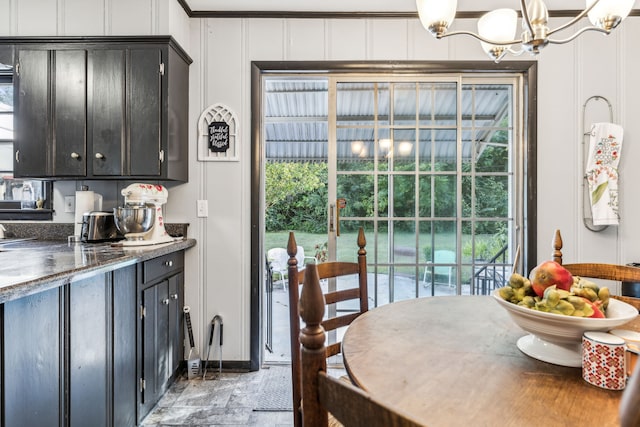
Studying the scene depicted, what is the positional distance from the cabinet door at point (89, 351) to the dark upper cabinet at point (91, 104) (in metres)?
0.95

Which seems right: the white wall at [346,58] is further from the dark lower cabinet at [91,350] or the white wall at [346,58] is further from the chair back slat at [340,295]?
the chair back slat at [340,295]

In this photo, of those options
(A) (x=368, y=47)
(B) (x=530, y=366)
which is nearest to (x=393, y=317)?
(B) (x=530, y=366)

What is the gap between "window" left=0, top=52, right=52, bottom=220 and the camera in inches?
94.0

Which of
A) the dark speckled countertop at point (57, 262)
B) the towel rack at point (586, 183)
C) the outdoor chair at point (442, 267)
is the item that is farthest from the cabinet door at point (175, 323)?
the towel rack at point (586, 183)

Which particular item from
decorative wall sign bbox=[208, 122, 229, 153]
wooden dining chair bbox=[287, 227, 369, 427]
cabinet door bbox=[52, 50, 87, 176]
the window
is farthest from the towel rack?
the window

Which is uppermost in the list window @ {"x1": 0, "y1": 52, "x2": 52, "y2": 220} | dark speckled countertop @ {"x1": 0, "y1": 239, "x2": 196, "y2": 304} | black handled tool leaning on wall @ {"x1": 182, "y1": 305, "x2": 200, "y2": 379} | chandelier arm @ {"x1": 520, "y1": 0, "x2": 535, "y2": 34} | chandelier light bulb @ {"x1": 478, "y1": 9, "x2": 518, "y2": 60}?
chandelier light bulb @ {"x1": 478, "y1": 9, "x2": 518, "y2": 60}

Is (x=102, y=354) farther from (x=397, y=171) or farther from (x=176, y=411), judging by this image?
(x=397, y=171)

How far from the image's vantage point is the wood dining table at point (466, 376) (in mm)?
638

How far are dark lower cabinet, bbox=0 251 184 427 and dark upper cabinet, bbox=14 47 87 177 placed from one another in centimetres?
100

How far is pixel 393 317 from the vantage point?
1.21m

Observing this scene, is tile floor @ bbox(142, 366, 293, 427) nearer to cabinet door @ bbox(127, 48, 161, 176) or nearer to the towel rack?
cabinet door @ bbox(127, 48, 161, 176)

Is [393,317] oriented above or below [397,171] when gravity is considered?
below

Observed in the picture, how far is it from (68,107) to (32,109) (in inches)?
8.9

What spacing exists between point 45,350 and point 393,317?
4.10 feet
